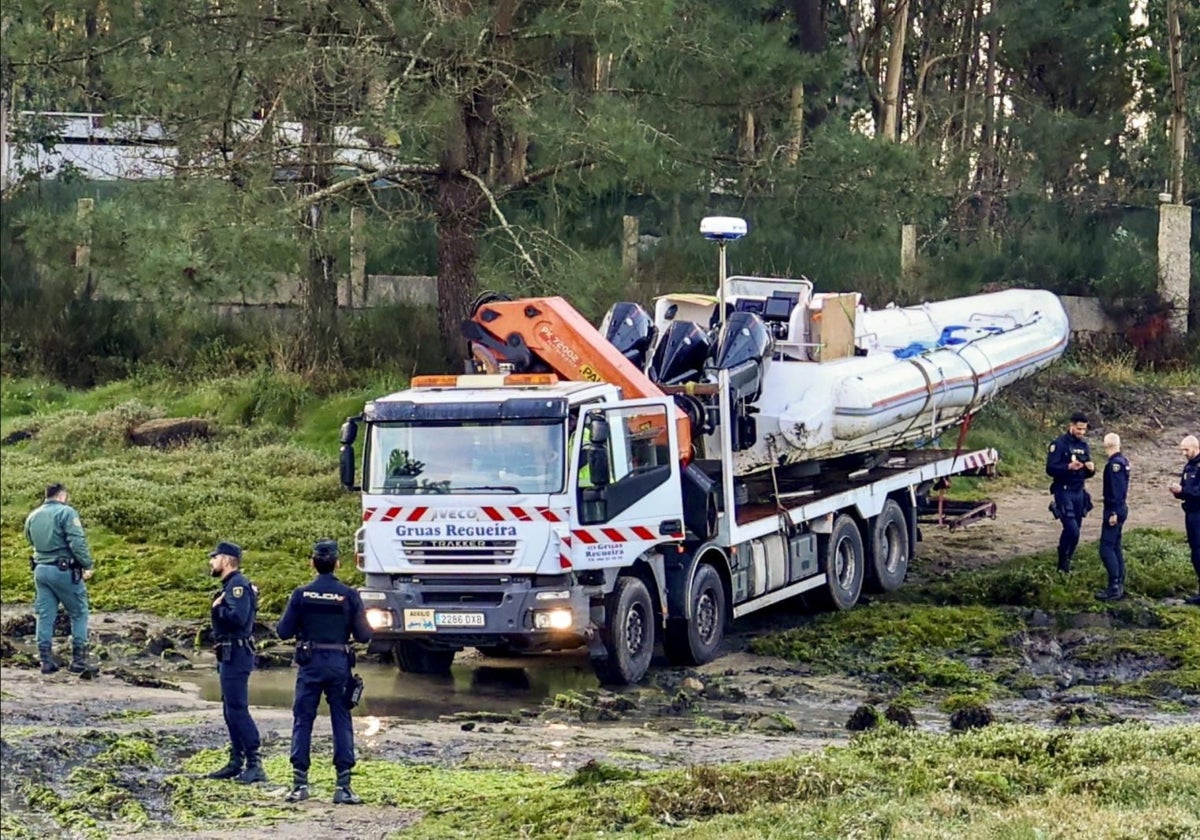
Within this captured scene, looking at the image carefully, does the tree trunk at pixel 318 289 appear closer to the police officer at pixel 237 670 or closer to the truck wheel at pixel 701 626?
the truck wheel at pixel 701 626

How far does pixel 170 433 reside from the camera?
25.7 m

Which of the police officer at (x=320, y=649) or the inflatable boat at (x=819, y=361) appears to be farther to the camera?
the inflatable boat at (x=819, y=361)

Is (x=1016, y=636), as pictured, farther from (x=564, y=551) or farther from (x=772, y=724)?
(x=564, y=551)

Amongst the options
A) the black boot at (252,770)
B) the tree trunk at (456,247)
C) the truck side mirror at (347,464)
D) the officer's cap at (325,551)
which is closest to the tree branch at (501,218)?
the tree trunk at (456,247)

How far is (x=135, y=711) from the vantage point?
14062 mm

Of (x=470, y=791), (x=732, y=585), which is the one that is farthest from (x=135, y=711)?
(x=732, y=585)

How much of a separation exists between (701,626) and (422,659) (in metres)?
2.42

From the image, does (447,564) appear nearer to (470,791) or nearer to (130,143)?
(470,791)

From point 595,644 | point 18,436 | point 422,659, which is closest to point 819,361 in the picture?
point 595,644

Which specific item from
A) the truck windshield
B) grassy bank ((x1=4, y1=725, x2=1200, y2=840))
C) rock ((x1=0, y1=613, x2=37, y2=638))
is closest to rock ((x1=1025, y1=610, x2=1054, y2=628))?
the truck windshield

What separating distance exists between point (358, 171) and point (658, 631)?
9162 millimetres

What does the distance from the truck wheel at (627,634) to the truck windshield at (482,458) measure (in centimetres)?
113

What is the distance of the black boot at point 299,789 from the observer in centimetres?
1125

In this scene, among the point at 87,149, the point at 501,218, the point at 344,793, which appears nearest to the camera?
the point at 344,793
